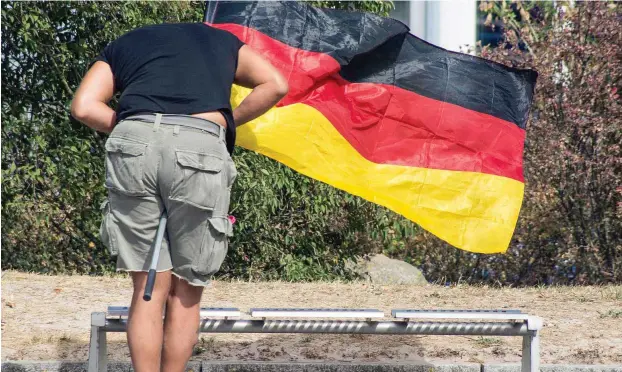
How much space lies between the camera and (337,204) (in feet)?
34.6

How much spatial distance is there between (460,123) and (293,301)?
255cm

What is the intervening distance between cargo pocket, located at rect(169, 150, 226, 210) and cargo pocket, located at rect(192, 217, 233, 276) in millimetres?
83

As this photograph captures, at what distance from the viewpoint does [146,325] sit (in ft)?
14.4

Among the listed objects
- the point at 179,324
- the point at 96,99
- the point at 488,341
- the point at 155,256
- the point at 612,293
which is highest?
the point at 96,99

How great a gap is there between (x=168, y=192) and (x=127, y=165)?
0.21m

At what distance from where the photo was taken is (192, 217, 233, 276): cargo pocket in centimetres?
439

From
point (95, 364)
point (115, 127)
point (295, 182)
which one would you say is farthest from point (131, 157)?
point (295, 182)

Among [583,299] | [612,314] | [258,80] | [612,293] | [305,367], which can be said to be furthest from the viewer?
[612,293]

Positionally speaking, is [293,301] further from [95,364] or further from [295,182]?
[95,364]

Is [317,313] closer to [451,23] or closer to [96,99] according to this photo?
[96,99]

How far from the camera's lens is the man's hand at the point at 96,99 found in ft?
14.6

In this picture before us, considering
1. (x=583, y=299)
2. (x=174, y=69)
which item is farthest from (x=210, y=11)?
(x=583, y=299)

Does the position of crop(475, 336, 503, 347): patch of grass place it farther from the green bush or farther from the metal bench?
the green bush

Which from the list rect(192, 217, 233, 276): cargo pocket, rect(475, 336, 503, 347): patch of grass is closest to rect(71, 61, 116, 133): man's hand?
rect(192, 217, 233, 276): cargo pocket
